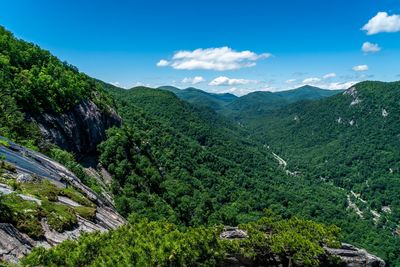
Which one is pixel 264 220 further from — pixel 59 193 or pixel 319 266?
pixel 59 193

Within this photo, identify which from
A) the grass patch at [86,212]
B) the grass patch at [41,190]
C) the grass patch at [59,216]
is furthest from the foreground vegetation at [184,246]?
the grass patch at [41,190]

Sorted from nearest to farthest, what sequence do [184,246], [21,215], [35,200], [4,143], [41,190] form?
1. [184,246]
2. [21,215]
3. [35,200]
4. [41,190]
5. [4,143]

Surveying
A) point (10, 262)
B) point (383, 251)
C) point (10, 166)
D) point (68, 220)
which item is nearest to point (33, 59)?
point (10, 166)

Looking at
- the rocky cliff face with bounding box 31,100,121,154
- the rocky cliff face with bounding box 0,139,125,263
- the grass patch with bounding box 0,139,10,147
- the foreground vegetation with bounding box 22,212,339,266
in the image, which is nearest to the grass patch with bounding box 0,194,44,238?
the rocky cliff face with bounding box 0,139,125,263

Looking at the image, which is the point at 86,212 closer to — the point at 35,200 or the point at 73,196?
the point at 73,196

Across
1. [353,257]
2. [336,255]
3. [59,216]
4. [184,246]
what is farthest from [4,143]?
[353,257]

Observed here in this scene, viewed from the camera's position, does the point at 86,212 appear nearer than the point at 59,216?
No

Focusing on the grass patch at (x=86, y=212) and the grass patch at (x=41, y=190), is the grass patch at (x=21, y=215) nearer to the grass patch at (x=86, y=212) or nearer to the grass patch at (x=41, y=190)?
the grass patch at (x=41, y=190)
